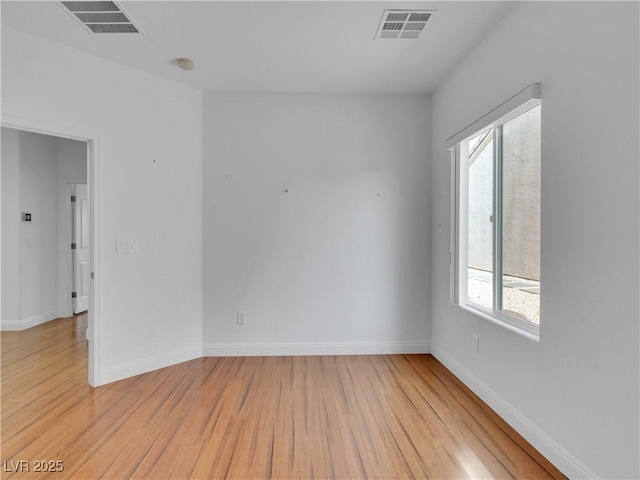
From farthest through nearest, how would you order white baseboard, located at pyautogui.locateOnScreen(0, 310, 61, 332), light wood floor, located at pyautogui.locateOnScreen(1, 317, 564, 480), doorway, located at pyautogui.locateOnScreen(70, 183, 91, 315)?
doorway, located at pyautogui.locateOnScreen(70, 183, 91, 315), white baseboard, located at pyautogui.locateOnScreen(0, 310, 61, 332), light wood floor, located at pyautogui.locateOnScreen(1, 317, 564, 480)

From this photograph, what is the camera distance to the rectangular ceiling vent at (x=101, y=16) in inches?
84.1

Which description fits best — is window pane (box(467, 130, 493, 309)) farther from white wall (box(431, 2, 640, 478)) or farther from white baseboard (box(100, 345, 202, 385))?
white baseboard (box(100, 345, 202, 385))

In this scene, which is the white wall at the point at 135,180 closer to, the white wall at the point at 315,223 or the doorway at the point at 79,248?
the white wall at the point at 315,223

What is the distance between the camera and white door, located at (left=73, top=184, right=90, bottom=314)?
502cm

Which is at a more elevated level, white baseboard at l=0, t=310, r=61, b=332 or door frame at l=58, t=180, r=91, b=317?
door frame at l=58, t=180, r=91, b=317

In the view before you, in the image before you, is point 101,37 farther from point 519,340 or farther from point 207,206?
point 519,340

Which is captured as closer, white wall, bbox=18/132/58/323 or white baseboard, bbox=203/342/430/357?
white baseboard, bbox=203/342/430/357

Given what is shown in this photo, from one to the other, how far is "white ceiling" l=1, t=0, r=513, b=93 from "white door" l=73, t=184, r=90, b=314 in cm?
320

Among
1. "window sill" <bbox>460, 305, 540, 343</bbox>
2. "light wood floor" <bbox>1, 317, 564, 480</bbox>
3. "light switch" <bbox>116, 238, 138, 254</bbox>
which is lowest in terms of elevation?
"light wood floor" <bbox>1, 317, 564, 480</bbox>

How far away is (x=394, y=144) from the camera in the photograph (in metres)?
3.55

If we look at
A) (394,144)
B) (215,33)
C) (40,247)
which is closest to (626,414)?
(394,144)

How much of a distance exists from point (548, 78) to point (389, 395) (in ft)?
7.83

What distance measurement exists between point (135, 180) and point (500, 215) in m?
3.11

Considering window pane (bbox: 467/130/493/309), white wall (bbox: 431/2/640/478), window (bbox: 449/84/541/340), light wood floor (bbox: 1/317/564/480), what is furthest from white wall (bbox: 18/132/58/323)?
white wall (bbox: 431/2/640/478)
